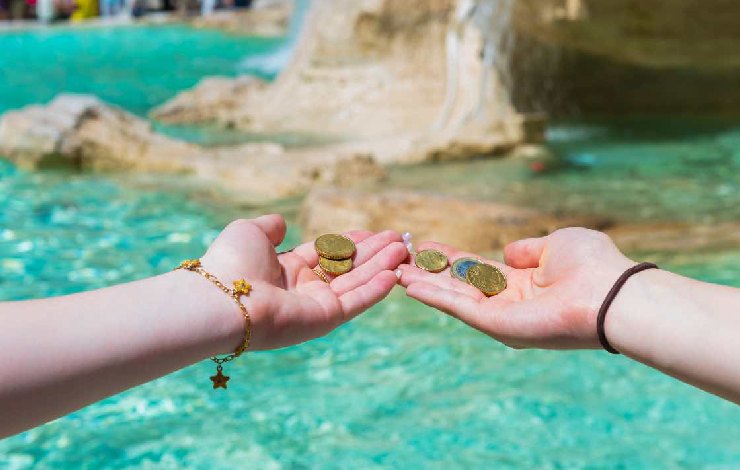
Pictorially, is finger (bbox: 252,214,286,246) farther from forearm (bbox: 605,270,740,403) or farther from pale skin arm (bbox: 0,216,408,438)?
forearm (bbox: 605,270,740,403)

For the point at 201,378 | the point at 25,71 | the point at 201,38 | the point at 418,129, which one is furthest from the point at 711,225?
the point at 201,38

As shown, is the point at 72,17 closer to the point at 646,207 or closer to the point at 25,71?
the point at 25,71

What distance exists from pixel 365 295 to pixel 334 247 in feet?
0.86

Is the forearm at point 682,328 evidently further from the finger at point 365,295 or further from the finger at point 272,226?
the finger at point 272,226

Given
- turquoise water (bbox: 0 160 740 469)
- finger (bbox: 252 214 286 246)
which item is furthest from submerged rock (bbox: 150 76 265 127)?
finger (bbox: 252 214 286 246)

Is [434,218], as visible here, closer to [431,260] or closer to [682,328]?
[431,260]

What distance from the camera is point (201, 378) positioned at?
151 inches

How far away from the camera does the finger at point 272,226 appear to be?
2484mm

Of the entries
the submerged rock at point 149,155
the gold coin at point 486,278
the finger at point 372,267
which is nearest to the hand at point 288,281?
the finger at point 372,267

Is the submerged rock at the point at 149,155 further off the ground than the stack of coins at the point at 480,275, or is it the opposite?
the stack of coins at the point at 480,275

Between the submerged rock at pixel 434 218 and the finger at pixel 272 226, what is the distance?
2.41 m

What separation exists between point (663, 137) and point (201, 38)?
640 inches

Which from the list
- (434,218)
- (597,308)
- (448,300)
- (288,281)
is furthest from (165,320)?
(434,218)

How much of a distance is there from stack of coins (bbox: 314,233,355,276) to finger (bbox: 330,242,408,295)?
38mm
